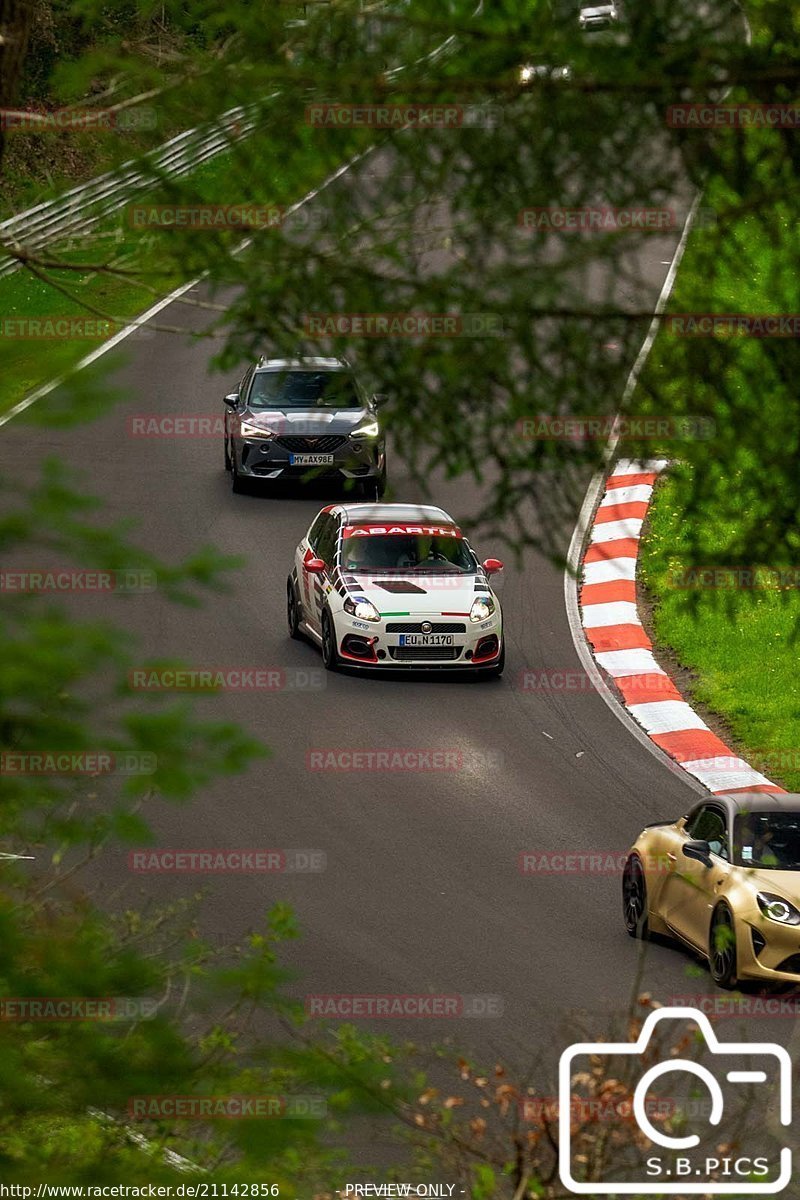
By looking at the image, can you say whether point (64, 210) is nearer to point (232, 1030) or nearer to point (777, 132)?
point (777, 132)

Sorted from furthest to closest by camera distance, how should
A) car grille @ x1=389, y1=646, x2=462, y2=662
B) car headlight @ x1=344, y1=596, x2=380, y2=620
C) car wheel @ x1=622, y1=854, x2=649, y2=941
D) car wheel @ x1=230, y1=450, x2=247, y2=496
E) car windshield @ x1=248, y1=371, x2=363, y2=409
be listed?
car wheel @ x1=230, y1=450, x2=247, y2=496 → car windshield @ x1=248, y1=371, x2=363, y2=409 → car grille @ x1=389, y1=646, x2=462, y2=662 → car headlight @ x1=344, y1=596, x2=380, y2=620 → car wheel @ x1=622, y1=854, x2=649, y2=941

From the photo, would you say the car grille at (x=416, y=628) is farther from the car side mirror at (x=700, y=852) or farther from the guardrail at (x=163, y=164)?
the guardrail at (x=163, y=164)

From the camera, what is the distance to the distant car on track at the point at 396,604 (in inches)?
769

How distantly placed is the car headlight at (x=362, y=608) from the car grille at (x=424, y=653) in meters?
0.51

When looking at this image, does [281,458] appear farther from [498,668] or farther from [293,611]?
[498,668]

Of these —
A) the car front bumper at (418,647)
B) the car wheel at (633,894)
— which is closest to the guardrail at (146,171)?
the car wheel at (633,894)

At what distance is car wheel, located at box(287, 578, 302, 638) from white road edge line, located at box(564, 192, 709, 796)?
317cm

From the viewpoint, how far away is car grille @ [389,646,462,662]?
1977 centimetres

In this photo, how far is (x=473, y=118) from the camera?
6.23m

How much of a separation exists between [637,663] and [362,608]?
3.64 meters

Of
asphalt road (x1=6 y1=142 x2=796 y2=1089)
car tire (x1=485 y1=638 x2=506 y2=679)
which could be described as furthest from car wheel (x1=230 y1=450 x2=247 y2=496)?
car tire (x1=485 y1=638 x2=506 y2=679)

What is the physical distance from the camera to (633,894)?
14039mm

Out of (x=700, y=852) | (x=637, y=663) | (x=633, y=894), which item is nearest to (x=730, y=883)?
(x=700, y=852)

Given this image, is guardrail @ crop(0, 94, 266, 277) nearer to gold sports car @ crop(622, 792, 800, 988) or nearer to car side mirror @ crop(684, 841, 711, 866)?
gold sports car @ crop(622, 792, 800, 988)
